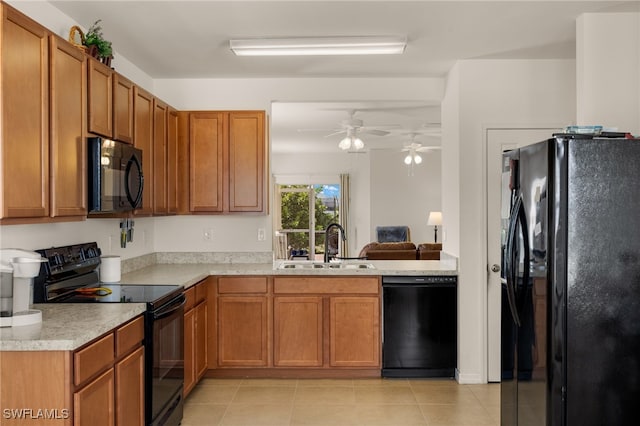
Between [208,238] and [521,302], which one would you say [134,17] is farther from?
[521,302]

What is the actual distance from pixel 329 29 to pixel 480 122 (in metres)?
1.49

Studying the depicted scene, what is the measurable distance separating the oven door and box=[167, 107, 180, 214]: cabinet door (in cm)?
121

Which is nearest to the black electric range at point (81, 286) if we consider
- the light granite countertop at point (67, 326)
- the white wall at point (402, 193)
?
the light granite countertop at point (67, 326)

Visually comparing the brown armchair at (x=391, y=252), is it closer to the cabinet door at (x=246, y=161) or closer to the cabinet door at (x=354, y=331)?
the cabinet door at (x=354, y=331)

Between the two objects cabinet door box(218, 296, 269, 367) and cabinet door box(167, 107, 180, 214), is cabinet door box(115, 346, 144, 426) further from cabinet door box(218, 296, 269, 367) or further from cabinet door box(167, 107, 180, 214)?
cabinet door box(167, 107, 180, 214)

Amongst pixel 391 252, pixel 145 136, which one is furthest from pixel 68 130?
pixel 391 252

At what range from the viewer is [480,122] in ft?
13.6

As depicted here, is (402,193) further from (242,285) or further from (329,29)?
(329,29)

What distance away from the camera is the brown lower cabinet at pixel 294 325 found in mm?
4191

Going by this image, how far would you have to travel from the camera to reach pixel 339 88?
4652 millimetres

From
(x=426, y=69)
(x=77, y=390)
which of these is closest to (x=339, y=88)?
(x=426, y=69)

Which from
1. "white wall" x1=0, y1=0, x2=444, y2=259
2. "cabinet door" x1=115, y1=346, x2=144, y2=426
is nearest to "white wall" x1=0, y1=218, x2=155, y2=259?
"white wall" x1=0, y1=0, x2=444, y2=259

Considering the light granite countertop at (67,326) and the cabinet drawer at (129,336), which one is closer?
the light granite countertop at (67,326)

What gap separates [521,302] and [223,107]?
309 cm
